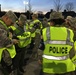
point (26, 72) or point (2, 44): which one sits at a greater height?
point (2, 44)

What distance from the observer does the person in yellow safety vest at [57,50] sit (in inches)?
222

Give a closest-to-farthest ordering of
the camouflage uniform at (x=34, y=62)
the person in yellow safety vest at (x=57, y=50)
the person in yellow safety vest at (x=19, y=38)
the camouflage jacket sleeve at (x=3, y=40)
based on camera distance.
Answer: the person in yellow safety vest at (x=57, y=50) → the camouflage jacket sleeve at (x=3, y=40) → the person in yellow safety vest at (x=19, y=38) → the camouflage uniform at (x=34, y=62)

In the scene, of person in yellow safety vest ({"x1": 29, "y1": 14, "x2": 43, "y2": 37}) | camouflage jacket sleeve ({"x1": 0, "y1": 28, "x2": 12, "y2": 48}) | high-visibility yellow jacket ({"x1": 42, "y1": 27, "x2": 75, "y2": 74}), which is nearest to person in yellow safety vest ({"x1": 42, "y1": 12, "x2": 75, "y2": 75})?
high-visibility yellow jacket ({"x1": 42, "y1": 27, "x2": 75, "y2": 74})

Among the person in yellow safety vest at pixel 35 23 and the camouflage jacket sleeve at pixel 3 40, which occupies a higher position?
the camouflage jacket sleeve at pixel 3 40

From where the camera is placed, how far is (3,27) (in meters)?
6.51

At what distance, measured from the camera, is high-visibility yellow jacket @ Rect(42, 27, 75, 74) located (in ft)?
18.5

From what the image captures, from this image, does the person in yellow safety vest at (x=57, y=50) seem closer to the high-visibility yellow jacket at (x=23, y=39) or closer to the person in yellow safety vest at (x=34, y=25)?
the high-visibility yellow jacket at (x=23, y=39)

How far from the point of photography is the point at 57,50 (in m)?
5.64

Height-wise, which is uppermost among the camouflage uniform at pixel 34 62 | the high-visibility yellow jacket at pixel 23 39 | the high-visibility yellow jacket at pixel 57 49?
the high-visibility yellow jacket at pixel 57 49

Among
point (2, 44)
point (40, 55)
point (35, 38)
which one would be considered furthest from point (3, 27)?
point (35, 38)

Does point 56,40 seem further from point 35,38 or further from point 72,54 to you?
point 35,38

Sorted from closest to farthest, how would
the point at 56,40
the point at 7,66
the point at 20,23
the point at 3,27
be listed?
the point at 56,40, the point at 7,66, the point at 3,27, the point at 20,23

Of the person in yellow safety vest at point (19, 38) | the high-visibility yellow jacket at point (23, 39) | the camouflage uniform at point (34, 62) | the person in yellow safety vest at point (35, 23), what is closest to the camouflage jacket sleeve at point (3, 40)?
the person in yellow safety vest at point (19, 38)

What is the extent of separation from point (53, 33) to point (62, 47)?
0.30 metres
